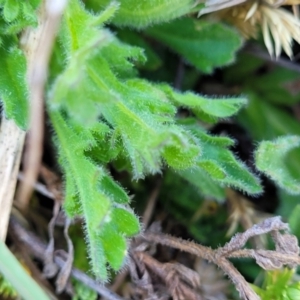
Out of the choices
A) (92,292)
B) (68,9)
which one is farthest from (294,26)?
(92,292)

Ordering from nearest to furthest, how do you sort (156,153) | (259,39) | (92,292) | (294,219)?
(156,153)
(92,292)
(294,219)
(259,39)

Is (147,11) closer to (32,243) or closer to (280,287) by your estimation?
(32,243)

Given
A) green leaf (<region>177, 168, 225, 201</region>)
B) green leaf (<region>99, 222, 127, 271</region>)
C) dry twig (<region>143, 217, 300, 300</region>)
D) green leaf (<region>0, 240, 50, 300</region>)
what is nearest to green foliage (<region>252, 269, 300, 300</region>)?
dry twig (<region>143, 217, 300, 300</region>)

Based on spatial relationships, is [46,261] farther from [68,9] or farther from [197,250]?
[68,9]

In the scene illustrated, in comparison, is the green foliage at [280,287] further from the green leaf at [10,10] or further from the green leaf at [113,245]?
the green leaf at [10,10]

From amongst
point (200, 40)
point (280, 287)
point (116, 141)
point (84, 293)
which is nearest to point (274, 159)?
point (280, 287)

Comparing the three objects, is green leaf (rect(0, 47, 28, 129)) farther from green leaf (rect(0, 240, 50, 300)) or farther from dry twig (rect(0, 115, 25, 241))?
green leaf (rect(0, 240, 50, 300))

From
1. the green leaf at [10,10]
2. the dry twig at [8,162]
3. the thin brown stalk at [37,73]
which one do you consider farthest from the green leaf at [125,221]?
the green leaf at [10,10]
